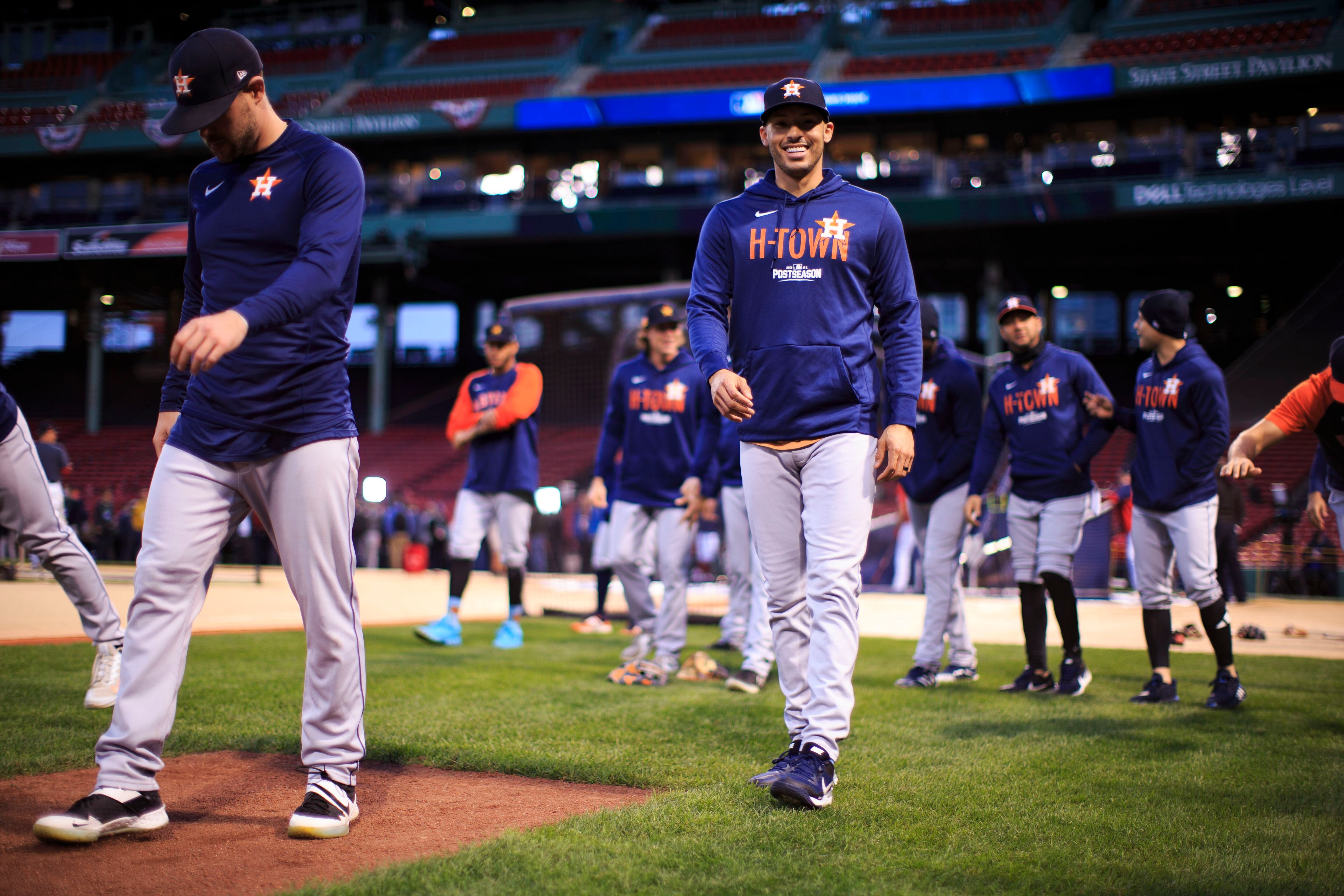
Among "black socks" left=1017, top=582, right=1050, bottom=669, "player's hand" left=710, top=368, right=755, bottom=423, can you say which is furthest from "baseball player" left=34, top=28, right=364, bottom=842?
"black socks" left=1017, top=582, right=1050, bottom=669

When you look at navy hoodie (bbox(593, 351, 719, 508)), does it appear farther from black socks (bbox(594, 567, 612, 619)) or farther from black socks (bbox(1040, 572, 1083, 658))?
black socks (bbox(594, 567, 612, 619))

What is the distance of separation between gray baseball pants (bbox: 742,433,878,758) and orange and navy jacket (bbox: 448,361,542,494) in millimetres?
4505

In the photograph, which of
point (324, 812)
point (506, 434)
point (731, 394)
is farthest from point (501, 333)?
point (324, 812)

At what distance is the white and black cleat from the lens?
2797 millimetres

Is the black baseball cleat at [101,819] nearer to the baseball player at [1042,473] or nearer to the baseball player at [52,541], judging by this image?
the baseball player at [52,541]

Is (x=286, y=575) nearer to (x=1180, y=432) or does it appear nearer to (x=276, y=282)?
(x=276, y=282)

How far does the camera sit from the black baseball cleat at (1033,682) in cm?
618

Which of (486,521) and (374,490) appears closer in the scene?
(486,521)

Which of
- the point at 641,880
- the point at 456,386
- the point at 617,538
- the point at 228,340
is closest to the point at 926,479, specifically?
the point at 617,538

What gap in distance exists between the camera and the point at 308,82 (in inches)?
1387

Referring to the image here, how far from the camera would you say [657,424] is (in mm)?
6637

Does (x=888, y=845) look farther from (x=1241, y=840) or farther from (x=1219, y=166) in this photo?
(x=1219, y=166)

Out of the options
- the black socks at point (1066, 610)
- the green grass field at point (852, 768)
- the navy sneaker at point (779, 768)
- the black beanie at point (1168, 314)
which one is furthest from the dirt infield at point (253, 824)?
the black beanie at point (1168, 314)

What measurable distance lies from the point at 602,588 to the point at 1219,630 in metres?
5.87
